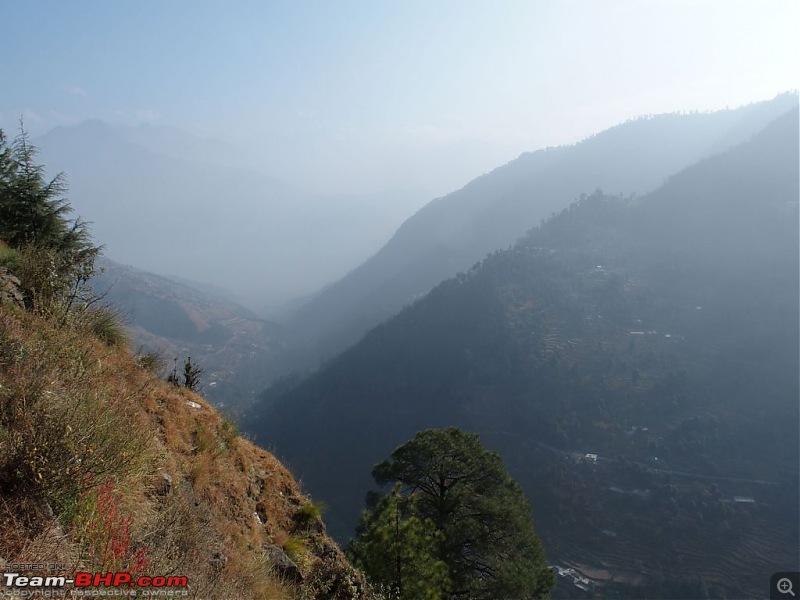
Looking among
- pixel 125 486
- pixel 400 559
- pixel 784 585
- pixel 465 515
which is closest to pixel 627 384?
pixel 784 585

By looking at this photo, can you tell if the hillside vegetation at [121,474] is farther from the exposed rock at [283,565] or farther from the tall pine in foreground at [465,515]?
the tall pine in foreground at [465,515]

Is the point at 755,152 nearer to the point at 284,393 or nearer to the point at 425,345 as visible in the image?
the point at 425,345

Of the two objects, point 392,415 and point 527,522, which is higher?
point 527,522

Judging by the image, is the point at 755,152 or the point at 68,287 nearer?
the point at 68,287

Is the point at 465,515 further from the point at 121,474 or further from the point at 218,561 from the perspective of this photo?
the point at 121,474

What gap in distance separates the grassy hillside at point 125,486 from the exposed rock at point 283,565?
2 cm

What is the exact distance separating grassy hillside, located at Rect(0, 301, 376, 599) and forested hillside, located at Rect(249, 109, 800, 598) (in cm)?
6584

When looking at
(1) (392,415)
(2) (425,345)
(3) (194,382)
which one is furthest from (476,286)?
(3) (194,382)

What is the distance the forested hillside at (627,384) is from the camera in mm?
69062

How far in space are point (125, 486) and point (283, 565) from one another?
8.81 feet

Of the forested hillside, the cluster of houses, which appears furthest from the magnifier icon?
the forested hillside

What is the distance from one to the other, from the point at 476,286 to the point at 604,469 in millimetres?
64961

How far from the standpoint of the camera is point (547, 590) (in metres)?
15.4

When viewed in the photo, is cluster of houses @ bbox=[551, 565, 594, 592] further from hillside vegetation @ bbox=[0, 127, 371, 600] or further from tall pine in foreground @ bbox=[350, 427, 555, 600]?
hillside vegetation @ bbox=[0, 127, 371, 600]
